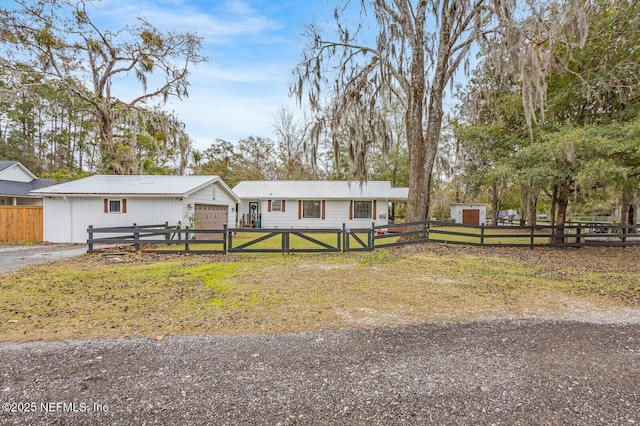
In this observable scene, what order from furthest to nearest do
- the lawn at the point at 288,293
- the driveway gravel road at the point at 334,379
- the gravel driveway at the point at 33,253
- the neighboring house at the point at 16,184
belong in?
the neighboring house at the point at 16,184, the gravel driveway at the point at 33,253, the lawn at the point at 288,293, the driveway gravel road at the point at 334,379

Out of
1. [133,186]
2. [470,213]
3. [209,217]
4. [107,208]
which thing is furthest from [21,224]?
[470,213]

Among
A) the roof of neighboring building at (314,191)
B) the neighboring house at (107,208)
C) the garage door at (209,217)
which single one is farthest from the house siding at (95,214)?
the roof of neighboring building at (314,191)

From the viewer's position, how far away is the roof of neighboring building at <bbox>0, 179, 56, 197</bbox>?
19112 millimetres

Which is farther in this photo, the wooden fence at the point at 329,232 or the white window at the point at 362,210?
the white window at the point at 362,210

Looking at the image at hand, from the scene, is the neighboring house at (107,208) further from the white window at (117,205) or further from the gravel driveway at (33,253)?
the gravel driveway at (33,253)

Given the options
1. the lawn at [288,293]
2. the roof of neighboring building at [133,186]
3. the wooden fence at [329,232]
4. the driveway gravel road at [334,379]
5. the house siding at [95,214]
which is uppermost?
the roof of neighboring building at [133,186]

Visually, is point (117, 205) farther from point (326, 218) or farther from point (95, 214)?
point (326, 218)

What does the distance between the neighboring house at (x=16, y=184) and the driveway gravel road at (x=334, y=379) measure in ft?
74.6

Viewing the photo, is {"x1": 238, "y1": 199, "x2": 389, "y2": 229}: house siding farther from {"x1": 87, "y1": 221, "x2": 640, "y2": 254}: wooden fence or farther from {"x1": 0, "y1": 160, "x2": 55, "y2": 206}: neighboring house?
{"x1": 0, "y1": 160, "x2": 55, "y2": 206}: neighboring house

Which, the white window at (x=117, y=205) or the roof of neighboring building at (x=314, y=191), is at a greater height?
the roof of neighboring building at (x=314, y=191)

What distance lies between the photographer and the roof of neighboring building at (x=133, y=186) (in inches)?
480

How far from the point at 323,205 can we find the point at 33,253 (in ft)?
43.7

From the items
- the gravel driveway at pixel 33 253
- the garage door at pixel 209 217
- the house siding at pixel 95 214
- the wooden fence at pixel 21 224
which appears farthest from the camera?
the garage door at pixel 209 217

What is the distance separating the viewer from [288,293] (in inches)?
211
